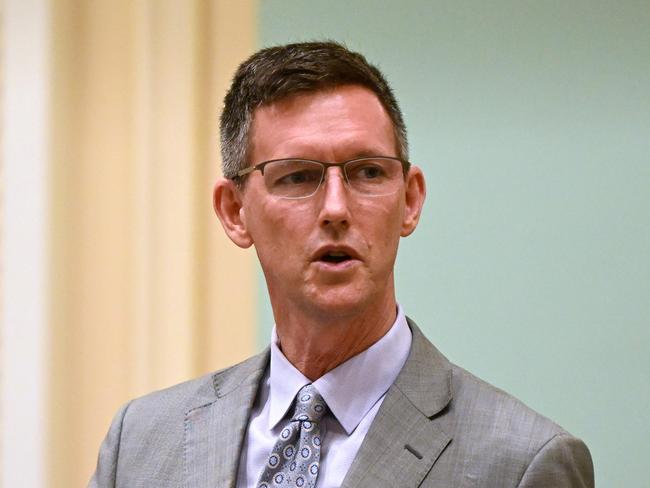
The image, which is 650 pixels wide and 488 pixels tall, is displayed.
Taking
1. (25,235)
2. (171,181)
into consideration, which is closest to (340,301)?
(171,181)

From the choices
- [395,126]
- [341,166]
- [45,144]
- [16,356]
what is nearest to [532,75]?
[395,126]

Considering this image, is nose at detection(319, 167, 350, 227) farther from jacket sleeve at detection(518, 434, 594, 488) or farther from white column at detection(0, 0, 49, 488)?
white column at detection(0, 0, 49, 488)

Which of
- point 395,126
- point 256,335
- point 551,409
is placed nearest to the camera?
point 395,126

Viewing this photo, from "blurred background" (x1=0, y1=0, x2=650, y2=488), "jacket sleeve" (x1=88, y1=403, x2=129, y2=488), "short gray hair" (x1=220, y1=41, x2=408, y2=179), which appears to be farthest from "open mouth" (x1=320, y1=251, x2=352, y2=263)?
"blurred background" (x1=0, y1=0, x2=650, y2=488)

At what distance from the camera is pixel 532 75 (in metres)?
2.13

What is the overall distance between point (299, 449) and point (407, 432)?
0.16m

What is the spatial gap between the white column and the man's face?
0.90 metres

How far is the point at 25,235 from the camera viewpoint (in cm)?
225

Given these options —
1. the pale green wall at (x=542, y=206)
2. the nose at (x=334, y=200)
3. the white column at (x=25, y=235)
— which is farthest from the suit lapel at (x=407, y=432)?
the white column at (x=25, y=235)

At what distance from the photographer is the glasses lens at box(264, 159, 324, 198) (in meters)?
1.45

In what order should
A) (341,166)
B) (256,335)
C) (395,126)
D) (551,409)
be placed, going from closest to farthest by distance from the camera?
(341,166)
(395,126)
(551,409)
(256,335)

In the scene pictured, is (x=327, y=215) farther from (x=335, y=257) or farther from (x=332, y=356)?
(x=332, y=356)

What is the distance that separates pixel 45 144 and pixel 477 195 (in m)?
0.96

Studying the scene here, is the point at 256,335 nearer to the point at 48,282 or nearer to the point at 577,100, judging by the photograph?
the point at 48,282
